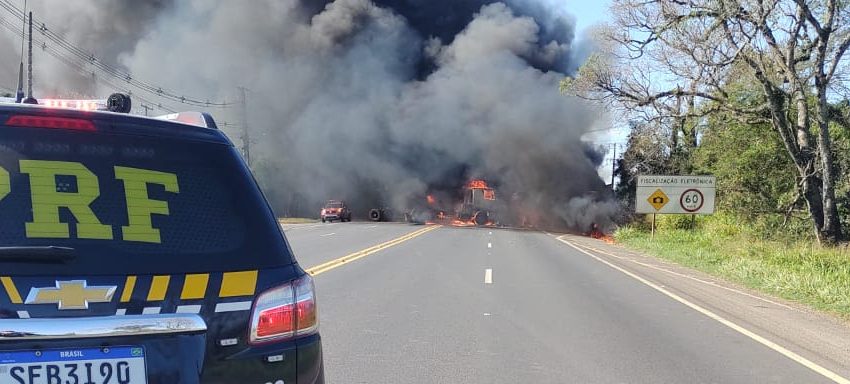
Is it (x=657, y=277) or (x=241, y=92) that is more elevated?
(x=241, y=92)

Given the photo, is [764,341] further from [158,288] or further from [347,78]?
[347,78]

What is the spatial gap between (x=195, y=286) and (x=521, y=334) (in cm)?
543

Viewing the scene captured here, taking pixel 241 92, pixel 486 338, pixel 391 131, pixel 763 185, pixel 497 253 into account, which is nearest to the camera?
pixel 486 338

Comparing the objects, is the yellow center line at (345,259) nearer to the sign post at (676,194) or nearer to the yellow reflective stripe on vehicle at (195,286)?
the sign post at (676,194)

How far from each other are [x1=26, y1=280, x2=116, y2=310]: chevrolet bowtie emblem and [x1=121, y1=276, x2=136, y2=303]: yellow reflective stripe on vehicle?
4 centimetres

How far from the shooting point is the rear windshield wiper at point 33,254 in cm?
223

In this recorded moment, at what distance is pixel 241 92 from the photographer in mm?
45531

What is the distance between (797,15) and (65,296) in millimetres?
22706

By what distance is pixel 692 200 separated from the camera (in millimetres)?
25031

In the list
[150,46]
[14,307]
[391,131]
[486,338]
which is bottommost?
[486,338]

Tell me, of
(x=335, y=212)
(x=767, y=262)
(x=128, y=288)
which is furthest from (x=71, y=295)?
(x=335, y=212)

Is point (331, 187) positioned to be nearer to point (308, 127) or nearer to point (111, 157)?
point (308, 127)

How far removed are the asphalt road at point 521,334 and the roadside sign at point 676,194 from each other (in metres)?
12.7

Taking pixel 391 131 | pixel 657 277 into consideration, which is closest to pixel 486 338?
pixel 657 277
